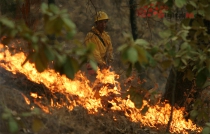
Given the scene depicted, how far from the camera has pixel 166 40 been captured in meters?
4.78

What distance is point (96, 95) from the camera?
28.9 ft

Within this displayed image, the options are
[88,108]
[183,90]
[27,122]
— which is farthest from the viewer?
[183,90]

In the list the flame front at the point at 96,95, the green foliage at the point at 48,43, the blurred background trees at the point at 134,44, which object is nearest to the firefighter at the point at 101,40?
the flame front at the point at 96,95

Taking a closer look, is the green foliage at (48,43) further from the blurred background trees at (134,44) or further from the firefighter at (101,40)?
the firefighter at (101,40)

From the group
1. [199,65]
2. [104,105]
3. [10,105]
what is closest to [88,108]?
[104,105]

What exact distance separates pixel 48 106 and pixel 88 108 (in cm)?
86

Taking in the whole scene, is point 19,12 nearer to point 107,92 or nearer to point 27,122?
point 107,92

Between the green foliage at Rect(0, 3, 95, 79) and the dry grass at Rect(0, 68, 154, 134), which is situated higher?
the green foliage at Rect(0, 3, 95, 79)

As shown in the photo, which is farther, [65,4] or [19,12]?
[65,4]

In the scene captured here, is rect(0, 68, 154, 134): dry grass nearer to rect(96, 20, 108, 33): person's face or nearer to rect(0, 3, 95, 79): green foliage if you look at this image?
rect(96, 20, 108, 33): person's face

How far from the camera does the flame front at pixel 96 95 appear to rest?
8.33 m

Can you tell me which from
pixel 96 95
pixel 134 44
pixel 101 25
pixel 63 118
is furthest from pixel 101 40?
pixel 134 44

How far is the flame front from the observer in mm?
8328

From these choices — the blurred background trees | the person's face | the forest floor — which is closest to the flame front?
the forest floor
